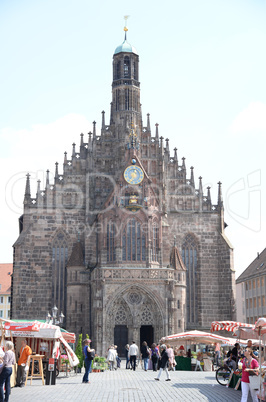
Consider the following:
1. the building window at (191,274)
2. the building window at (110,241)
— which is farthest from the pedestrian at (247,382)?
the building window at (191,274)

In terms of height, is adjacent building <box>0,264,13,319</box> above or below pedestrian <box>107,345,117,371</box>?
above

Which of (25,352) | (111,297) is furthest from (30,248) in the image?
(25,352)

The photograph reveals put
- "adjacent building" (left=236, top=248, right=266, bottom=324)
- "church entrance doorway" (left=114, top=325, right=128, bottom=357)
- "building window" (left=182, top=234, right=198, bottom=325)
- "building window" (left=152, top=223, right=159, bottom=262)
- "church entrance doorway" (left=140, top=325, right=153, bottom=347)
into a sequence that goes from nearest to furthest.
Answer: "church entrance doorway" (left=114, top=325, right=128, bottom=357) < "church entrance doorway" (left=140, top=325, right=153, bottom=347) < "building window" (left=152, top=223, right=159, bottom=262) < "building window" (left=182, top=234, right=198, bottom=325) < "adjacent building" (left=236, top=248, right=266, bottom=324)

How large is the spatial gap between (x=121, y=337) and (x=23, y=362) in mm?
27628

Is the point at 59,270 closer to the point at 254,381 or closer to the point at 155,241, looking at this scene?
the point at 155,241

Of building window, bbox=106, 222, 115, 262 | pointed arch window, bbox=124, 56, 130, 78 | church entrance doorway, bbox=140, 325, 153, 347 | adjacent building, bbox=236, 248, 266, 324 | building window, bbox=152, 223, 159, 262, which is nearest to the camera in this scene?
church entrance doorway, bbox=140, 325, 153, 347

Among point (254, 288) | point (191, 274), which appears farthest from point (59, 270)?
point (254, 288)

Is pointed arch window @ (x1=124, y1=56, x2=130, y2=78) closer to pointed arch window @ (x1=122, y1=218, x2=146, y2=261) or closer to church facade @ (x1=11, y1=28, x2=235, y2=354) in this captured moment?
church facade @ (x1=11, y1=28, x2=235, y2=354)

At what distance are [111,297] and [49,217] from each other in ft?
35.2

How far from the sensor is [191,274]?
187 ft

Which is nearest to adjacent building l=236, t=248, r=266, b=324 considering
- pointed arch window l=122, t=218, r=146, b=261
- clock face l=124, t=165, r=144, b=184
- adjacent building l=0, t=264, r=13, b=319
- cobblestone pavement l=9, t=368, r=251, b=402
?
pointed arch window l=122, t=218, r=146, b=261

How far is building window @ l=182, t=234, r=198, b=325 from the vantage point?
56.3 metres

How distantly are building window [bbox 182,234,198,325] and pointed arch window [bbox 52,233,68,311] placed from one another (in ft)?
37.1

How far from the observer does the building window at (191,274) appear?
185 feet
